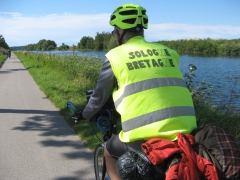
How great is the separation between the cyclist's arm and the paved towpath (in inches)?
73.4

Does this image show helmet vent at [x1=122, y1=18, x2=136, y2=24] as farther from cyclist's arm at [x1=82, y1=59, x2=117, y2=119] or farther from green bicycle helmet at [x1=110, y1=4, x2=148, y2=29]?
cyclist's arm at [x1=82, y1=59, x2=117, y2=119]

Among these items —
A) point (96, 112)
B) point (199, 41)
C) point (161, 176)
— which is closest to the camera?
point (161, 176)

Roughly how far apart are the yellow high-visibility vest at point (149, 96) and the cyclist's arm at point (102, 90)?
84 millimetres

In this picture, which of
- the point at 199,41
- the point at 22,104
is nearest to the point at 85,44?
the point at 199,41

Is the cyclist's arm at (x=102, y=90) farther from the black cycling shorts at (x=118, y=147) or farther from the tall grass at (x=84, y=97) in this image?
the tall grass at (x=84, y=97)

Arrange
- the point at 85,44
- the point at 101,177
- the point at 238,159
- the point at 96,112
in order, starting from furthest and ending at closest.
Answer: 1. the point at 85,44
2. the point at 101,177
3. the point at 96,112
4. the point at 238,159

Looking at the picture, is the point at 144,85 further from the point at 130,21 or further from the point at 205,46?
the point at 205,46

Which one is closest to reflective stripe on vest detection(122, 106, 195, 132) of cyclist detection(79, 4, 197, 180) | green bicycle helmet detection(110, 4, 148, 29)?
cyclist detection(79, 4, 197, 180)

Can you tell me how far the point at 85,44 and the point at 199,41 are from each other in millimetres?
30640

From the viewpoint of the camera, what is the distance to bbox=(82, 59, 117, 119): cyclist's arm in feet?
6.90

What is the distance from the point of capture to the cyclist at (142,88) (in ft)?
6.22

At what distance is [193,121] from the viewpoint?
6.65ft

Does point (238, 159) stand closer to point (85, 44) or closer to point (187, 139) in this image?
point (187, 139)

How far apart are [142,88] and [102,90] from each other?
1.36 ft
